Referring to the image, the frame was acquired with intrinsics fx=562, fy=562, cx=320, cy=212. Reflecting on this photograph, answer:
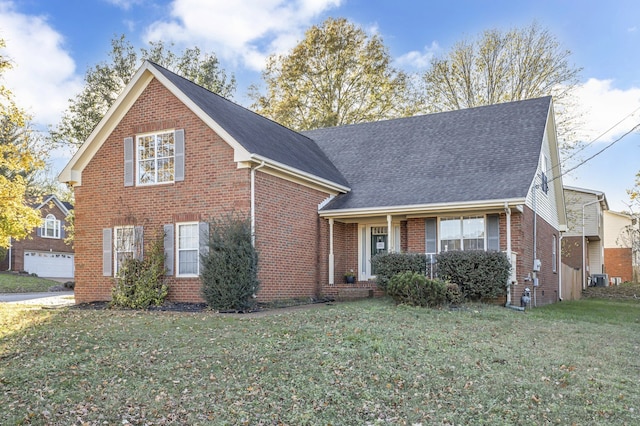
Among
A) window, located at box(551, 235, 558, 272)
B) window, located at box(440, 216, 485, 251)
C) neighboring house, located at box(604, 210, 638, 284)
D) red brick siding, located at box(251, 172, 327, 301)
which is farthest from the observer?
neighboring house, located at box(604, 210, 638, 284)

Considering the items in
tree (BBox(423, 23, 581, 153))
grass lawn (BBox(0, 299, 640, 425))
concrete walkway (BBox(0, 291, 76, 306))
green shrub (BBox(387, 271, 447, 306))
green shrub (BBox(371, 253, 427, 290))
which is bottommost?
concrete walkway (BBox(0, 291, 76, 306))

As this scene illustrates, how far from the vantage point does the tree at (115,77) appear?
30609 mm

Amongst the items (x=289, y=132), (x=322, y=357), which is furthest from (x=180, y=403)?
(x=289, y=132)

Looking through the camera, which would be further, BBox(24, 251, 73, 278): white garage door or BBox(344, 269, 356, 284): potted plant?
BBox(24, 251, 73, 278): white garage door

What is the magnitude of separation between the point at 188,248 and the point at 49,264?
2896 cm

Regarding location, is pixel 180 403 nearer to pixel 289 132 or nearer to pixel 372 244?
pixel 372 244

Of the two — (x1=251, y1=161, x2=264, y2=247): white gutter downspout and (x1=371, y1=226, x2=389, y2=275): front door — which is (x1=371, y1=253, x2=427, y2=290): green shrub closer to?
(x1=371, y1=226, x2=389, y2=275): front door

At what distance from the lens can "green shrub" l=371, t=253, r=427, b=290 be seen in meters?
14.9

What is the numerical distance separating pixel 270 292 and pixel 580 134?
69.4 feet

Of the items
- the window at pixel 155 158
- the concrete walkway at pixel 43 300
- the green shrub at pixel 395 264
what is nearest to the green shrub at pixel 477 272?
the green shrub at pixel 395 264

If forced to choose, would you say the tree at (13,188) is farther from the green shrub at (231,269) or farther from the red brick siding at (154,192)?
the green shrub at (231,269)

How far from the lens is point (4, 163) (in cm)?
1620

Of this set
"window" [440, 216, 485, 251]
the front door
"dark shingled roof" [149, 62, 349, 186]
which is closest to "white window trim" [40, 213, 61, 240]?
"dark shingled roof" [149, 62, 349, 186]

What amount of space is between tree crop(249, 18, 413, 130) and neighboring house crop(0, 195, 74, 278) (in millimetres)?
17715
